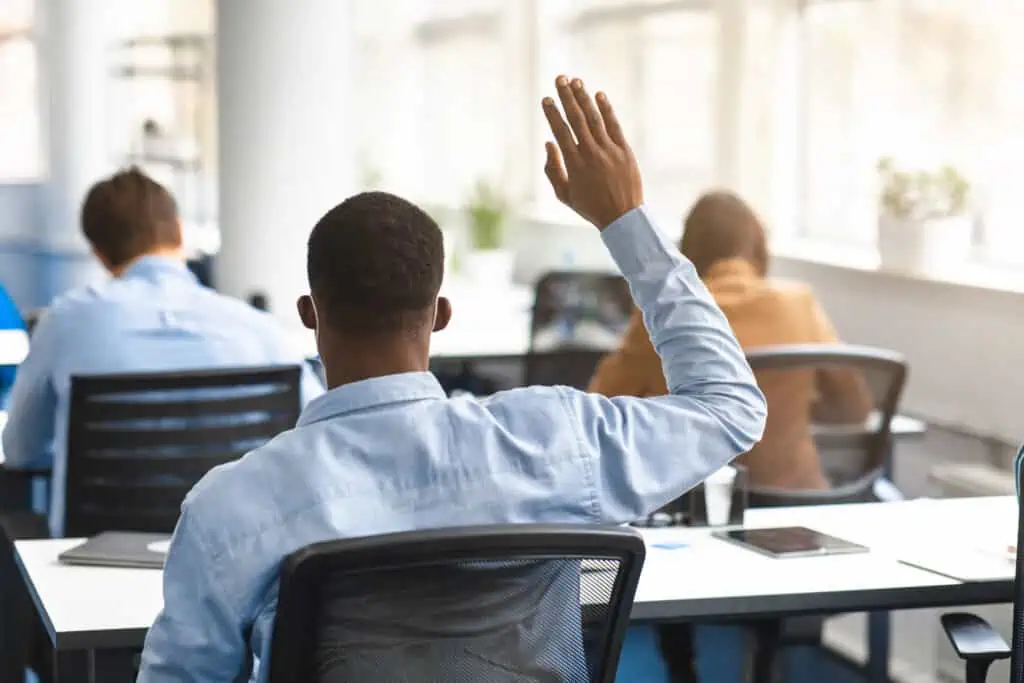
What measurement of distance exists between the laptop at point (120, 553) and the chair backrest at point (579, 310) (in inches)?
90.8

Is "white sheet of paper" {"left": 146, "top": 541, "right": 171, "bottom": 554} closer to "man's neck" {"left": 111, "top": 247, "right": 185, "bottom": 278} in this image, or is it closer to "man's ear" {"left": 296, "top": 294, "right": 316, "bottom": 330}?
"man's ear" {"left": 296, "top": 294, "right": 316, "bottom": 330}

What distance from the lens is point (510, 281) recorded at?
22.7 feet

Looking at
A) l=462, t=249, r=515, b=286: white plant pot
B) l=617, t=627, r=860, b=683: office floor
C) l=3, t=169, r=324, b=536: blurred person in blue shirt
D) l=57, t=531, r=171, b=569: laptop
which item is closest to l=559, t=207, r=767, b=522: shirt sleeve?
l=57, t=531, r=171, b=569: laptop

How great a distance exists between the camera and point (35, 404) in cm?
346

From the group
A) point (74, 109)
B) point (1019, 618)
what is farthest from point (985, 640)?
point (74, 109)

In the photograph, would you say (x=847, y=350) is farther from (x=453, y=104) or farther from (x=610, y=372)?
(x=453, y=104)

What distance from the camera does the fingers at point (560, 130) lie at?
1777 mm

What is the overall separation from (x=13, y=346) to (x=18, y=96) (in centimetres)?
573

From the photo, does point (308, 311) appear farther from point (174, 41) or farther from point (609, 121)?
point (174, 41)

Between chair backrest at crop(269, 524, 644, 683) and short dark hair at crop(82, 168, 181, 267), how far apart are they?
2298mm

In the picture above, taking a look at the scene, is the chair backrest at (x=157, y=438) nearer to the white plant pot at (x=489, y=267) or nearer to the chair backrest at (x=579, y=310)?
the chair backrest at (x=579, y=310)

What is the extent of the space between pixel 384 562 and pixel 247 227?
4.51 m

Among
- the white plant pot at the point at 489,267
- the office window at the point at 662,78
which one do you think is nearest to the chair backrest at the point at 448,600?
the office window at the point at 662,78

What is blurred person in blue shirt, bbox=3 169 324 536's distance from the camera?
3.47 meters
